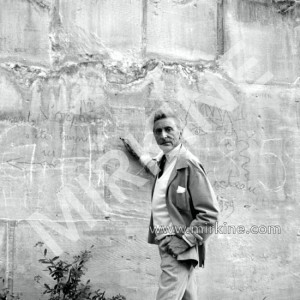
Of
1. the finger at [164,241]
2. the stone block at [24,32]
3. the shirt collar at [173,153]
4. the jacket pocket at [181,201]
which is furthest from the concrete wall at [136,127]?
the jacket pocket at [181,201]

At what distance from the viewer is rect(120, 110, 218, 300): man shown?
343cm

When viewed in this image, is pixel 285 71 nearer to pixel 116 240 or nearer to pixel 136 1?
pixel 136 1

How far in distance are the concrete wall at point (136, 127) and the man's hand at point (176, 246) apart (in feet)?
4.13

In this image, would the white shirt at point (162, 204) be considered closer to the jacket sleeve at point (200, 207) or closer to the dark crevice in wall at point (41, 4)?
the jacket sleeve at point (200, 207)

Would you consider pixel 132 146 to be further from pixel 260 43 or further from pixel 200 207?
pixel 260 43

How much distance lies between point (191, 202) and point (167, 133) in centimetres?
57

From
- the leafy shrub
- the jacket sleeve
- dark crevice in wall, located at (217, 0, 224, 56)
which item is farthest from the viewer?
dark crevice in wall, located at (217, 0, 224, 56)

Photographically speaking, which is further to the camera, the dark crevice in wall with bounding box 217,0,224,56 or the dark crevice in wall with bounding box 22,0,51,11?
the dark crevice in wall with bounding box 217,0,224,56

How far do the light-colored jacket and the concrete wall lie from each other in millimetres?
1234

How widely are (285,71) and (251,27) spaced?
0.59 meters

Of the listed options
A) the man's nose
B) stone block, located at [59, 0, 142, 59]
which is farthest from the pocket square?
stone block, located at [59, 0, 142, 59]

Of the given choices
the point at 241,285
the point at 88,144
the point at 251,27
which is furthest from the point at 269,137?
the point at 88,144

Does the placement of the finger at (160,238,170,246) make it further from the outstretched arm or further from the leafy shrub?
the outstretched arm

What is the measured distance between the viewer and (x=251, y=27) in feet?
16.9
